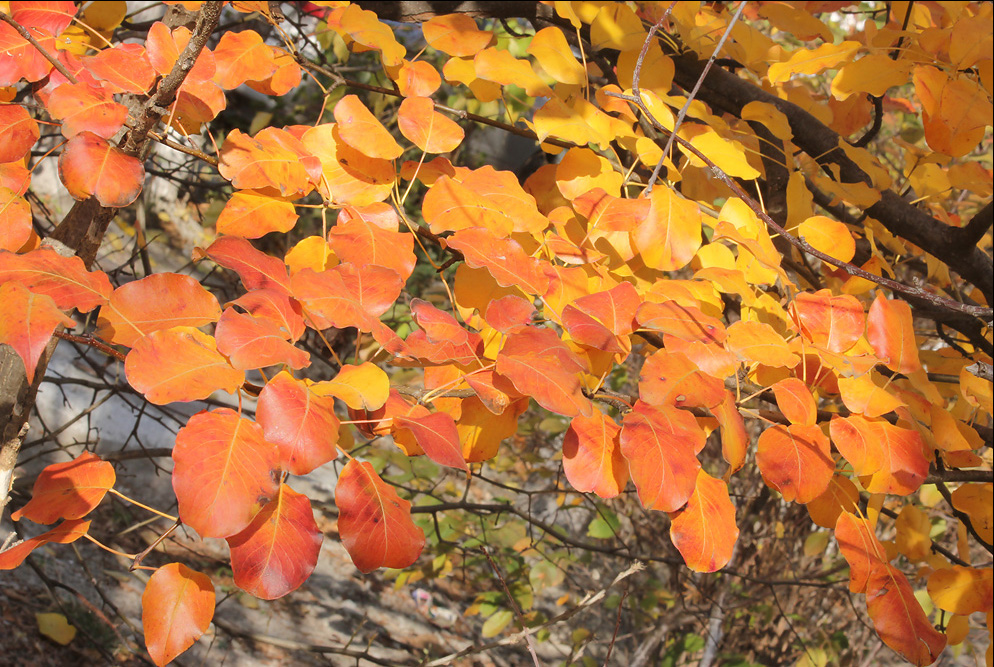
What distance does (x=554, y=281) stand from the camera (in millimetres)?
789

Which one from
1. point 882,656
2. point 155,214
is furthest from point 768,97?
point 155,214

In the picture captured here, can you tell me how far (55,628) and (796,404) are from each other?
1.86m

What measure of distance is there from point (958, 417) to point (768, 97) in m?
0.61

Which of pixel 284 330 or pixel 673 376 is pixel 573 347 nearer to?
pixel 673 376

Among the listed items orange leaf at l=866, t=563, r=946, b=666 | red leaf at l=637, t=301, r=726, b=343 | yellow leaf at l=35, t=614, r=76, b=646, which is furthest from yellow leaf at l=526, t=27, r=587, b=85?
yellow leaf at l=35, t=614, r=76, b=646

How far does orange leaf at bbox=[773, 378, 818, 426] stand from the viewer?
2.38 ft

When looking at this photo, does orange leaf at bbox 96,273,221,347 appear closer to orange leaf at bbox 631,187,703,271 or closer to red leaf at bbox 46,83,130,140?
red leaf at bbox 46,83,130,140

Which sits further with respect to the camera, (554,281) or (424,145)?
(424,145)

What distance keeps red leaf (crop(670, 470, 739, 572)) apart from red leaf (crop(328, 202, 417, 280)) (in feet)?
1.24

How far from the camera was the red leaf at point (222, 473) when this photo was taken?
54cm

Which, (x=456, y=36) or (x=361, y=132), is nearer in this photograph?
(x=361, y=132)

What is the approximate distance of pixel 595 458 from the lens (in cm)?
68

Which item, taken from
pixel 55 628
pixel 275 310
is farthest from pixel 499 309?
pixel 55 628

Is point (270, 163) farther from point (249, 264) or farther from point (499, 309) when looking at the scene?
point (499, 309)
